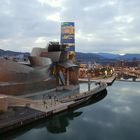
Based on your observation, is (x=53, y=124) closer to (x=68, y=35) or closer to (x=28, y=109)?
(x=28, y=109)

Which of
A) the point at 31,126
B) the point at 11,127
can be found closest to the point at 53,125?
the point at 31,126

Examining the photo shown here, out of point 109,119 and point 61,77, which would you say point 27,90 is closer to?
point 109,119

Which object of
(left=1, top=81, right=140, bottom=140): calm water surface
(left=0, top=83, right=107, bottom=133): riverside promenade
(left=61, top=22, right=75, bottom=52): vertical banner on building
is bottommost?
(left=1, top=81, right=140, bottom=140): calm water surface

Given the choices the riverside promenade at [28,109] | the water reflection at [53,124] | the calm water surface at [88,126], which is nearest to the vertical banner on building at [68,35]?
the calm water surface at [88,126]

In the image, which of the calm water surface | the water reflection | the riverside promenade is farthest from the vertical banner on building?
the water reflection

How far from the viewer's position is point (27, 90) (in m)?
→ 50.6

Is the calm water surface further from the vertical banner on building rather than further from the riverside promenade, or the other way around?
the vertical banner on building

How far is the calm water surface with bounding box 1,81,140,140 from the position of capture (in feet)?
121

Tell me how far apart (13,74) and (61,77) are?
2542cm

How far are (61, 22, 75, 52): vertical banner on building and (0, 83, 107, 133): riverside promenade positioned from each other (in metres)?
40.1

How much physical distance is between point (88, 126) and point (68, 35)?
5676 cm

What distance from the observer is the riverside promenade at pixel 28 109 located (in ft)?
119

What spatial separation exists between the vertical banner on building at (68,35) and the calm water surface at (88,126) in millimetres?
39158

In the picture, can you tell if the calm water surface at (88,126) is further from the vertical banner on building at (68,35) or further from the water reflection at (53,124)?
the vertical banner on building at (68,35)
